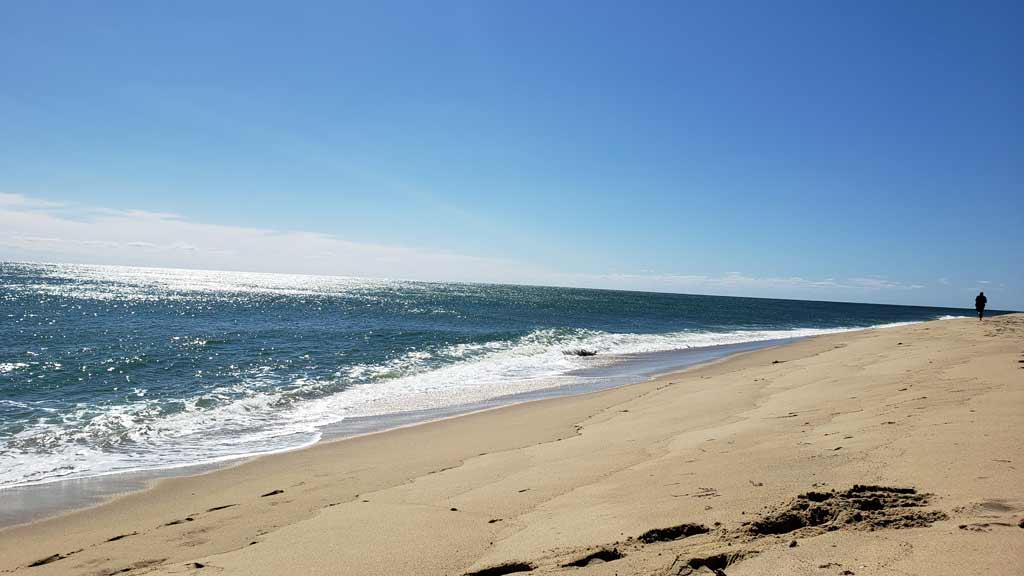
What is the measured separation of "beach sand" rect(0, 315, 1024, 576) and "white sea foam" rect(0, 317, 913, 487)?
214cm

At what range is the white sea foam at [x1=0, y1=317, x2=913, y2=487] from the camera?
32.6 ft

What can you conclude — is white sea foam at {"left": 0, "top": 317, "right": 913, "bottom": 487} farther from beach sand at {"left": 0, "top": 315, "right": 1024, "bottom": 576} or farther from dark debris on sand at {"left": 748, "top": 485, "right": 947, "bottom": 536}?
dark debris on sand at {"left": 748, "top": 485, "right": 947, "bottom": 536}

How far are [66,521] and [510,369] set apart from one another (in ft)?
55.3

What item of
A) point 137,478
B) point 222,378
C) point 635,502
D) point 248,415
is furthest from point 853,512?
point 222,378

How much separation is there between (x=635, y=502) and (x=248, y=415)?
12.1 metres

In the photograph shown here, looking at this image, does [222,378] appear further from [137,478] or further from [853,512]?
[853,512]

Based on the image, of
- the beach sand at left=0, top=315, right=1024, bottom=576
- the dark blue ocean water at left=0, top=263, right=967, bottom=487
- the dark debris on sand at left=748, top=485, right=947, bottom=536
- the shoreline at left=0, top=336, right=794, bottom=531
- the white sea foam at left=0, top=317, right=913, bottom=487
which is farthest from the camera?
the dark blue ocean water at left=0, top=263, right=967, bottom=487

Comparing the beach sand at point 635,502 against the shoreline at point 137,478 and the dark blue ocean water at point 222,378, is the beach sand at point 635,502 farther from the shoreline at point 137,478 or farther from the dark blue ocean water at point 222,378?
the dark blue ocean water at point 222,378

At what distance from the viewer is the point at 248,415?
1369cm

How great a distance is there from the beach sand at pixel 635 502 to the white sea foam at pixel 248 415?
2137 millimetres

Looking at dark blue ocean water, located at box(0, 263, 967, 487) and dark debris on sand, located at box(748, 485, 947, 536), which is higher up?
dark debris on sand, located at box(748, 485, 947, 536)

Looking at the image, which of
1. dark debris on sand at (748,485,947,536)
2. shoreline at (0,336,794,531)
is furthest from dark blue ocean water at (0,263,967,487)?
dark debris on sand at (748,485,947,536)

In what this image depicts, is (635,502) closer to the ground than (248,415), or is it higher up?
higher up

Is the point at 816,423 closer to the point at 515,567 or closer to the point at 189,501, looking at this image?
the point at 515,567
